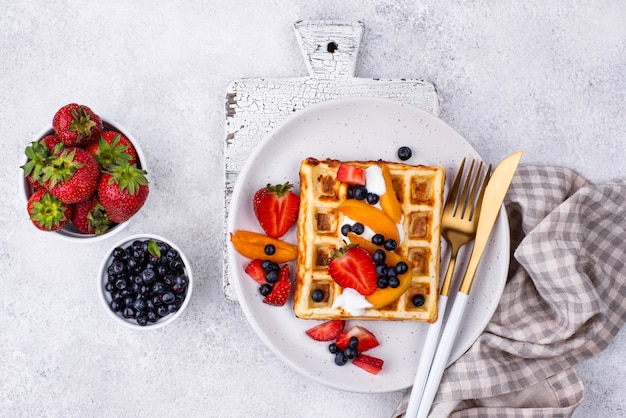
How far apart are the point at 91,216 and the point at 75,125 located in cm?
30

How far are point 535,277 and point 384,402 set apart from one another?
2.40 feet

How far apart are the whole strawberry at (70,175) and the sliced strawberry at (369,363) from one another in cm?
105

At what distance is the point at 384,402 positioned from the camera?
227 cm

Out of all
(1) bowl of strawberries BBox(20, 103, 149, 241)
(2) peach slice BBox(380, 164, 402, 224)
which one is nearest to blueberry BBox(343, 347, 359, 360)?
(2) peach slice BBox(380, 164, 402, 224)

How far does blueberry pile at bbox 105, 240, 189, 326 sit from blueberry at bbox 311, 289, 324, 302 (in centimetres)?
45

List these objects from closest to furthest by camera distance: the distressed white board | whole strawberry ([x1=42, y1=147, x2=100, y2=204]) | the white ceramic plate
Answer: whole strawberry ([x1=42, y1=147, x2=100, y2=204])
the white ceramic plate
the distressed white board

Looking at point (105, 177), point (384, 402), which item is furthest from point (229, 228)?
point (384, 402)

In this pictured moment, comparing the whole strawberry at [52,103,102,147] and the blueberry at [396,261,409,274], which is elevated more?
the whole strawberry at [52,103,102,147]

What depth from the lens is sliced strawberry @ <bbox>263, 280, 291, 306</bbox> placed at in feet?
6.54

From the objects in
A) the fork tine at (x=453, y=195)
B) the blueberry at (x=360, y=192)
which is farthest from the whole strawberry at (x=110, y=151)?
the fork tine at (x=453, y=195)

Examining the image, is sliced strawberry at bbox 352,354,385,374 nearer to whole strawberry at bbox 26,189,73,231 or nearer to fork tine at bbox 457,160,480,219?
fork tine at bbox 457,160,480,219

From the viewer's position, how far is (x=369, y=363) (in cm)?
206

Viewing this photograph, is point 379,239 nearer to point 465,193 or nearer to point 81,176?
point 465,193

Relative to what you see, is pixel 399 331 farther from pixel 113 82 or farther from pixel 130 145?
pixel 113 82
